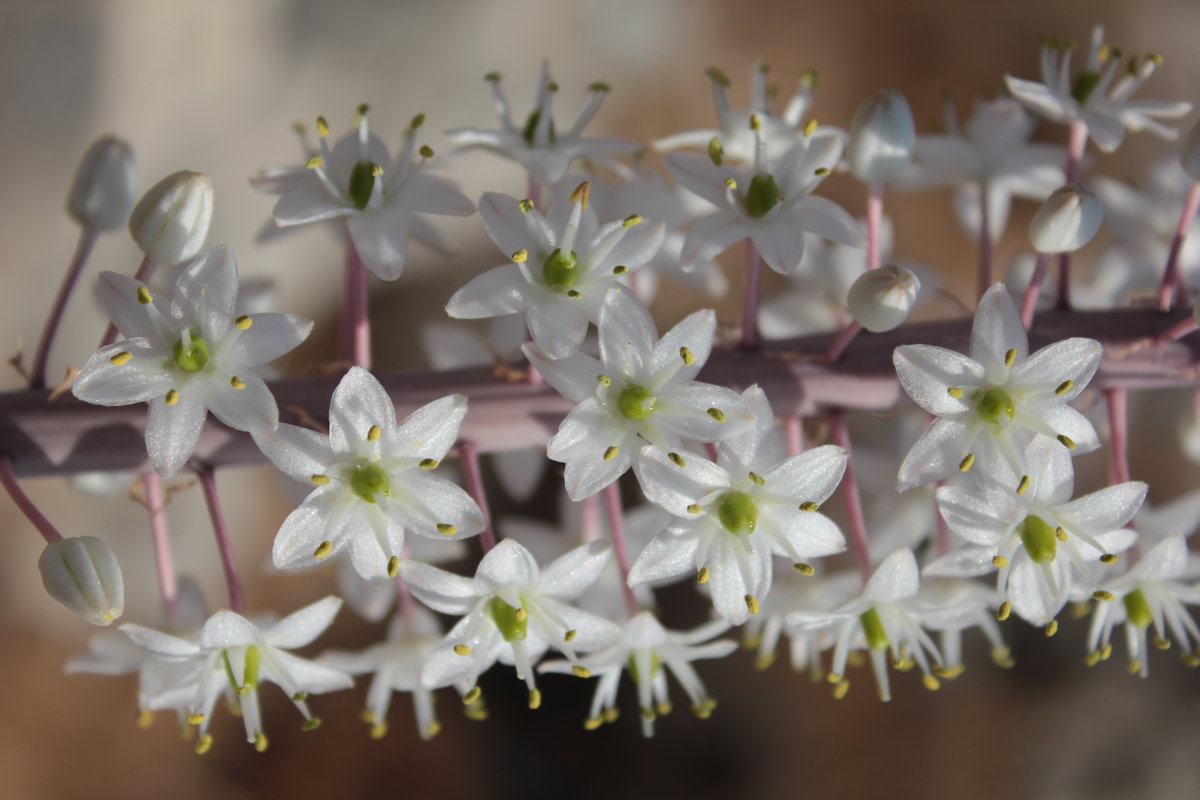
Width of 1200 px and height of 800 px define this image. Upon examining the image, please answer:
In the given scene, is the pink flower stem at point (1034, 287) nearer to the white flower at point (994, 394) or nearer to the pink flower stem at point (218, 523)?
the white flower at point (994, 394)

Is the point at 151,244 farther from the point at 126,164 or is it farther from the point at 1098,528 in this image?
the point at 1098,528

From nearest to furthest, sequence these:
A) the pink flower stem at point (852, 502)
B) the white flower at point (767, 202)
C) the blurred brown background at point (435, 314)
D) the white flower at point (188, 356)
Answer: the white flower at point (188, 356) < the white flower at point (767, 202) < the pink flower stem at point (852, 502) < the blurred brown background at point (435, 314)

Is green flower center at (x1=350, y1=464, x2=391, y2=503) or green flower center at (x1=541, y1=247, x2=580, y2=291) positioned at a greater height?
green flower center at (x1=541, y1=247, x2=580, y2=291)

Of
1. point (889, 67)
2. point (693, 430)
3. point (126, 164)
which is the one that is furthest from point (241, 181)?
point (693, 430)

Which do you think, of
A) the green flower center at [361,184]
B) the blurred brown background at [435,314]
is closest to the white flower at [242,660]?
the green flower center at [361,184]

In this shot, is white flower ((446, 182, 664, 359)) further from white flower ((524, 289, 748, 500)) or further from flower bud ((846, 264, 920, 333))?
flower bud ((846, 264, 920, 333))

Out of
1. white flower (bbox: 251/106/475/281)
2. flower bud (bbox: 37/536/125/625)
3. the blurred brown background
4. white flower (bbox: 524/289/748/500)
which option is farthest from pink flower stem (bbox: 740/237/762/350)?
the blurred brown background
